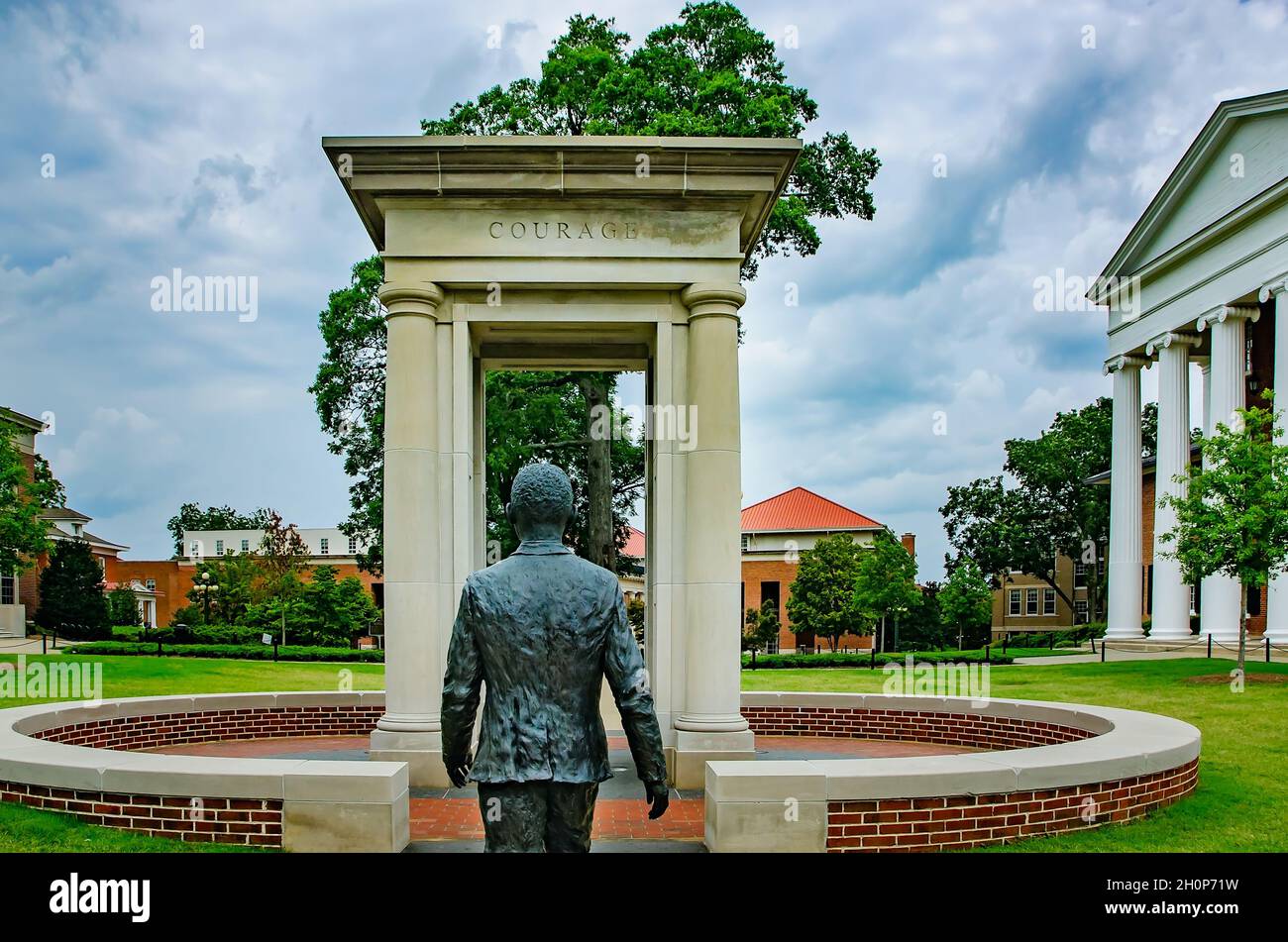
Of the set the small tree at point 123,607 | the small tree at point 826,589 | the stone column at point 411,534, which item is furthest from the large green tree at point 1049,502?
the stone column at point 411,534

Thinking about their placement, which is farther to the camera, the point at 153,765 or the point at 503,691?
the point at 153,765

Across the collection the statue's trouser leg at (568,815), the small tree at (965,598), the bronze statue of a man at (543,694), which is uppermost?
the bronze statue of a man at (543,694)

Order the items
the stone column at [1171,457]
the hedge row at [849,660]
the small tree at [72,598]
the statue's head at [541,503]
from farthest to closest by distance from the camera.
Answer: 1. the small tree at [72,598]
2. the stone column at [1171,457]
3. the hedge row at [849,660]
4. the statue's head at [541,503]

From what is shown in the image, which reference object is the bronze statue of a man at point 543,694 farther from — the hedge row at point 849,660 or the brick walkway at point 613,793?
the hedge row at point 849,660

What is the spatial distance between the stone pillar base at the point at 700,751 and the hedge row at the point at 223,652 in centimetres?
2528

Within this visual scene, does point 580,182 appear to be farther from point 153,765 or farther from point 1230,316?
point 1230,316

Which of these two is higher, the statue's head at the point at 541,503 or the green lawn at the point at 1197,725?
the statue's head at the point at 541,503

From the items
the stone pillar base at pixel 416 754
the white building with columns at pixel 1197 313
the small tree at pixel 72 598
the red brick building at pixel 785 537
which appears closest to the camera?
the stone pillar base at pixel 416 754

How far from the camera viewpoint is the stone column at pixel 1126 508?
131 feet

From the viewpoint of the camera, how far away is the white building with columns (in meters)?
33.0

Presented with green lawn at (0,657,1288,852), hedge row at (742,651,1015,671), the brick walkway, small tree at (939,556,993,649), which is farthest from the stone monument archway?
small tree at (939,556,993,649)
